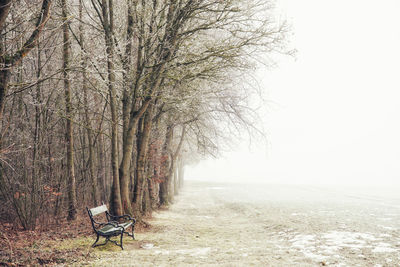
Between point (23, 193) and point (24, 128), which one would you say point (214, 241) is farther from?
point (24, 128)

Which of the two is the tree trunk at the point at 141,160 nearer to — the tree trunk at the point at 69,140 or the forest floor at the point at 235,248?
the forest floor at the point at 235,248

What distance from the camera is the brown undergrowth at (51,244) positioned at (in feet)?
19.8

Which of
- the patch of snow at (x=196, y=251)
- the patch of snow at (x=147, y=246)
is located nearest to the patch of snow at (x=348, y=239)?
the patch of snow at (x=196, y=251)

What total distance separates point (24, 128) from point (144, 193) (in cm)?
614

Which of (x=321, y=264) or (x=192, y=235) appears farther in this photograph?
(x=192, y=235)

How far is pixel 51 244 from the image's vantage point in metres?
7.65

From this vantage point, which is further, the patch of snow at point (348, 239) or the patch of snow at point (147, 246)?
the patch of snow at point (147, 246)

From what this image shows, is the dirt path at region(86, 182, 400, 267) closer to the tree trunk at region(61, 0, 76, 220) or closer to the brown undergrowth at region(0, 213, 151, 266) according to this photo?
the brown undergrowth at region(0, 213, 151, 266)

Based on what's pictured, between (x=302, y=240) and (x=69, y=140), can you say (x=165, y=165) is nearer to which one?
(x=69, y=140)

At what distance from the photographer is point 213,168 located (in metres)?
119

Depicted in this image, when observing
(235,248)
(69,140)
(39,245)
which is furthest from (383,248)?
(69,140)

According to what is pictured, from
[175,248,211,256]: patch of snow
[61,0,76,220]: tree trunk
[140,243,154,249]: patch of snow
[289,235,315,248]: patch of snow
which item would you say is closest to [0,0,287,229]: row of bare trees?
[61,0,76,220]: tree trunk

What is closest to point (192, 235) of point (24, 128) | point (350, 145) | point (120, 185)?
point (120, 185)

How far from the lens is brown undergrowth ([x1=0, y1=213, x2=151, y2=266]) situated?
6.05 metres
